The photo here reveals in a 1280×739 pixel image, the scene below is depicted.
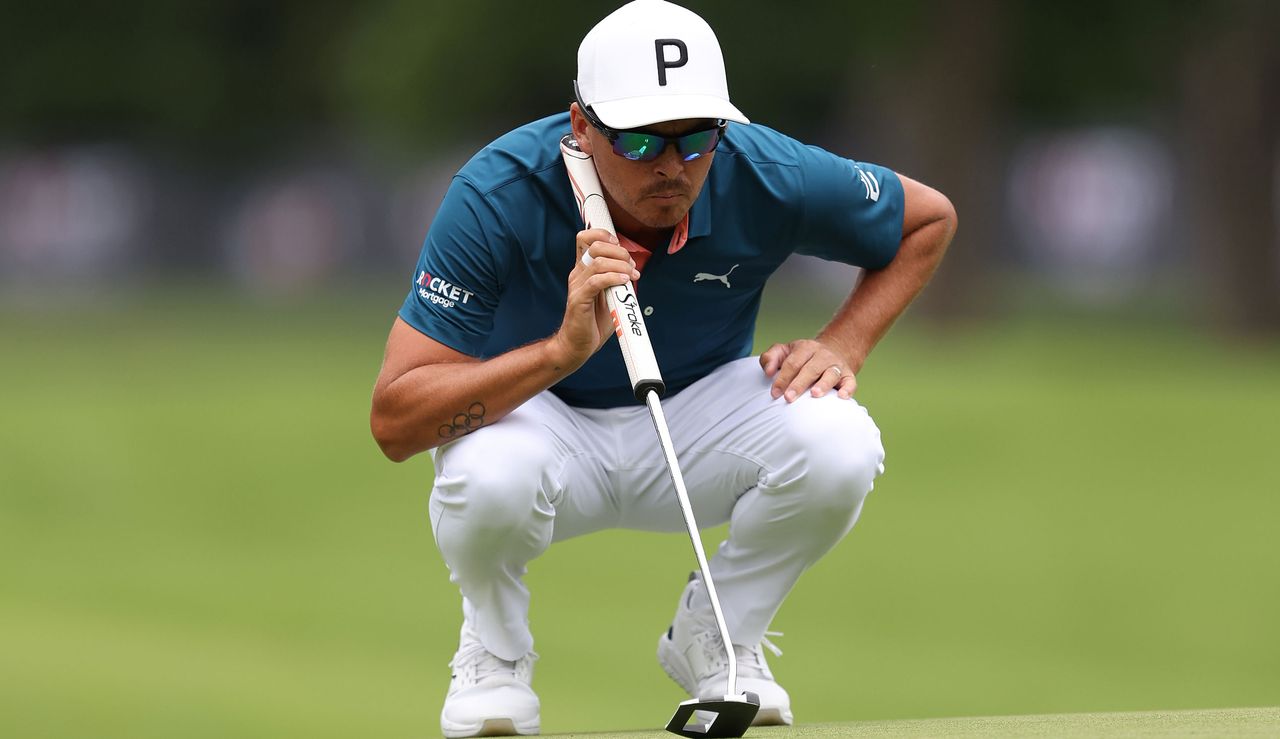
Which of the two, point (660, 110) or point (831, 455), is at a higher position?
point (660, 110)

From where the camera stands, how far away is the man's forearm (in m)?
4.46

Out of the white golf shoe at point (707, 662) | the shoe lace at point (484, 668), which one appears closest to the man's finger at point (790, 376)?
the white golf shoe at point (707, 662)

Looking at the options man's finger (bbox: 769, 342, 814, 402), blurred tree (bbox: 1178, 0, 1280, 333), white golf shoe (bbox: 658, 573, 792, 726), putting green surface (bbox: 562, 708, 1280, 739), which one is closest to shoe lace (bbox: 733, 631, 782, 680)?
white golf shoe (bbox: 658, 573, 792, 726)

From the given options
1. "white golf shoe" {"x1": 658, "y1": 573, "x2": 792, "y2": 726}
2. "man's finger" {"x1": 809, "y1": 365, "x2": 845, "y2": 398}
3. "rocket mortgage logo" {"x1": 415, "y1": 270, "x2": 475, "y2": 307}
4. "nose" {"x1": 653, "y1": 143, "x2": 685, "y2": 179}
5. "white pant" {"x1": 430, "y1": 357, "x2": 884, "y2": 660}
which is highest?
"nose" {"x1": 653, "y1": 143, "x2": 685, "y2": 179}

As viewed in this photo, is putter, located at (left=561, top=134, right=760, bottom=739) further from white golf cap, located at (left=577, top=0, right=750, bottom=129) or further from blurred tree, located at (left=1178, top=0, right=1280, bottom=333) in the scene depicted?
blurred tree, located at (left=1178, top=0, right=1280, bottom=333)

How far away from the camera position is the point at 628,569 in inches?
471

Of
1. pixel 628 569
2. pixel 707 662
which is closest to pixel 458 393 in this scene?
pixel 707 662

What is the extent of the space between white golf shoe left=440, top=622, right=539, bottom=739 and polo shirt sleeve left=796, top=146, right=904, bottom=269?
1.32m

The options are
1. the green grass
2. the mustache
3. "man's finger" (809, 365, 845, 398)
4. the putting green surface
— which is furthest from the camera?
the green grass

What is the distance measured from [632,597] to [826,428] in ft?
21.3

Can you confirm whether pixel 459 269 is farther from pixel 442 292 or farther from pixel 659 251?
pixel 659 251

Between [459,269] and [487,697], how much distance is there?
108 centimetres

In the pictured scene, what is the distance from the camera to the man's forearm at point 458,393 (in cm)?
446

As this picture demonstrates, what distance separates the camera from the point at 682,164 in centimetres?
449
